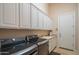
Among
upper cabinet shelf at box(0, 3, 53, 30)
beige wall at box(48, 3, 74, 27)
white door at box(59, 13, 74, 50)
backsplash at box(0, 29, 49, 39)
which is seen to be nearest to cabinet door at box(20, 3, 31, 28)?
upper cabinet shelf at box(0, 3, 53, 30)

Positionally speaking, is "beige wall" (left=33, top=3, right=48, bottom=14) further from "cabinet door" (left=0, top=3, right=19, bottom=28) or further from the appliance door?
the appliance door

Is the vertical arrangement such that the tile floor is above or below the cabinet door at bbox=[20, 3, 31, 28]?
below

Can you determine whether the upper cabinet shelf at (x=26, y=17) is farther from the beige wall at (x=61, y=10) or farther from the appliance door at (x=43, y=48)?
the appliance door at (x=43, y=48)

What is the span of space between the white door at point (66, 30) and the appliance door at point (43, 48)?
187mm

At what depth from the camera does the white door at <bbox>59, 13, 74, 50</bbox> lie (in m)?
1.69

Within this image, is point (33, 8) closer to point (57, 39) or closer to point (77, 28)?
point (57, 39)

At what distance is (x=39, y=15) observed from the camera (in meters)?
1.75

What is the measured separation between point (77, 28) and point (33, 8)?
621 mm

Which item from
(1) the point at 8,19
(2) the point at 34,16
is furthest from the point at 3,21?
(2) the point at 34,16

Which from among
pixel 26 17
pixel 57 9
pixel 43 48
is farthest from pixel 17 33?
pixel 57 9

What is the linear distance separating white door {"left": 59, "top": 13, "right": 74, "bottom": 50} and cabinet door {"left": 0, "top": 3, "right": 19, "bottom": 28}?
1.88 ft

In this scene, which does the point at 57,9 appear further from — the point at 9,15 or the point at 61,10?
the point at 9,15

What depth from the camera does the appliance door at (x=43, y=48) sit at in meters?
1.69

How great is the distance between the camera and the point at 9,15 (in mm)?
1634
